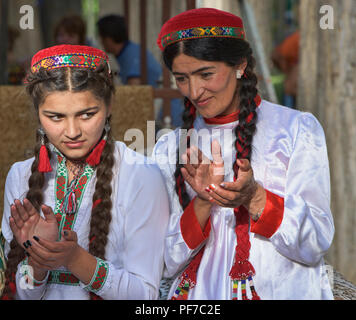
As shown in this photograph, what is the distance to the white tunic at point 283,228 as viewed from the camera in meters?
2.18

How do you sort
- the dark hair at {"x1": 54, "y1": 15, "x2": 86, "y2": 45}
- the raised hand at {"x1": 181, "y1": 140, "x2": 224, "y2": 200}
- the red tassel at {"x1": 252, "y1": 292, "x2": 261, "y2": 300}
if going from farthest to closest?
1. the dark hair at {"x1": 54, "y1": 15, "x2": 86, "y2": 45}
2. the red tassel at {"x1": 252, "y1": 292, "x2": 261, "y2": 300}
3. the raised hand at {"x1": 181, "y1": 140, "x2": 224, "y2": 200}

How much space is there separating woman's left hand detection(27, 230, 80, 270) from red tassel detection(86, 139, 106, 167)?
0.34 m

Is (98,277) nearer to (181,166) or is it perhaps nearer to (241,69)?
(181,166)

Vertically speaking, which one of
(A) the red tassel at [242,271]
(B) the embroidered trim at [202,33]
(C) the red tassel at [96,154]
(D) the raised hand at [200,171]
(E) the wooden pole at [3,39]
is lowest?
(A) the red tassel at [242,271]

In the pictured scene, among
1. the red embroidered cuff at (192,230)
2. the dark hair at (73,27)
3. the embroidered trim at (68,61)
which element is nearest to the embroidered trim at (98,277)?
the red embroidered cuff at (192,230)

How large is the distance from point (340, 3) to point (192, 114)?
80.9 inches

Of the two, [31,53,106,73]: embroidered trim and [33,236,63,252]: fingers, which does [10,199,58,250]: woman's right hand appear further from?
[31,53,106,73]: embroidered trim

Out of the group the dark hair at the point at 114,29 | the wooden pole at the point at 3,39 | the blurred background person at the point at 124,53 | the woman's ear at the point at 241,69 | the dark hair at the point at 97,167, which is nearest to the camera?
the dark hair at the point at 97,167

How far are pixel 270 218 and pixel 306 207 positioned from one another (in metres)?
0.14

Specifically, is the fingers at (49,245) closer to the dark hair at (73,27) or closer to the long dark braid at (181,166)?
the long dark braid at (181,166)

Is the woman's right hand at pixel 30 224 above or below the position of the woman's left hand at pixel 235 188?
below

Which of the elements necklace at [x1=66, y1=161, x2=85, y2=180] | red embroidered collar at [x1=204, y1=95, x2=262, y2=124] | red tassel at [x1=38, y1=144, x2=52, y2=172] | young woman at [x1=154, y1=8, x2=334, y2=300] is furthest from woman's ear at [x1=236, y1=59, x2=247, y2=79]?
red tassel at [x1=38, y1=144, x2=52, y2=172]

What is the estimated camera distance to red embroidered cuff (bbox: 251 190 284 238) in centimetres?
213

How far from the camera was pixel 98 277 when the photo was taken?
6.75ft
